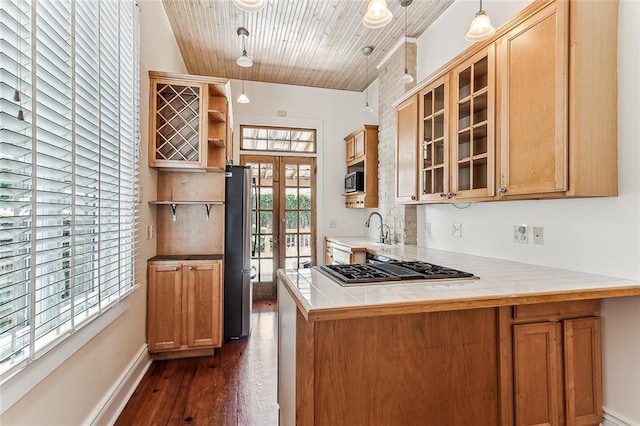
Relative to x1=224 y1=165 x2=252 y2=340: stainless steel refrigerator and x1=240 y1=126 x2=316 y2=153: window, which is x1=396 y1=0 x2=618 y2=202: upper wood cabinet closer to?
x1=224 y1=165 x2=252 y2=340: stainless steel refrigerator

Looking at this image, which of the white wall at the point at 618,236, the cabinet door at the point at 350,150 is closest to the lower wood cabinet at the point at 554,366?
the white wall at the point at 618,236

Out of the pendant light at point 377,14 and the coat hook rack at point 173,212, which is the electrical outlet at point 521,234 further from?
the coat hook rack at point 173,212

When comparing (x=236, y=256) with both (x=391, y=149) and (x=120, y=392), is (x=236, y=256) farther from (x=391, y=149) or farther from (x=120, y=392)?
(x=391, y=149)

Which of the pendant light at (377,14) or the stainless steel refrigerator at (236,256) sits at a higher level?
the pendant light at (377,14)

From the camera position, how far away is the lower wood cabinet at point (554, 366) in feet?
5.18

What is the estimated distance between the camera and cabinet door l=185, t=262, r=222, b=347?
2.77 meters

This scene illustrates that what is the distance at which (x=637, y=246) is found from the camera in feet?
5.04

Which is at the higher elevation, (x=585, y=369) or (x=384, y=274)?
(x=384, y=274)

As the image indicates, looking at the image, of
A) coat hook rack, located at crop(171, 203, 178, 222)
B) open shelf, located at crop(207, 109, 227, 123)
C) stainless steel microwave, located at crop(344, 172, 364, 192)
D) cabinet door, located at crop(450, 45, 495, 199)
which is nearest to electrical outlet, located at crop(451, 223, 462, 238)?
cabinet door, located at crop(450, 45, 495, 199)

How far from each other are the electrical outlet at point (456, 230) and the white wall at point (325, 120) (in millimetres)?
2106

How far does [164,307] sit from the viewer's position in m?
2.73

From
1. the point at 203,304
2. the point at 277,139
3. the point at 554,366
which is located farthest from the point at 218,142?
the point at 554,366

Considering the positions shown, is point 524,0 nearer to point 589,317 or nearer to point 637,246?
point 637,246

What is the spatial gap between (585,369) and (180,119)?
3.41m
